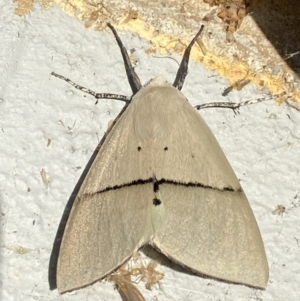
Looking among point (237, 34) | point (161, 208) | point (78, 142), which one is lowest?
point (161, 208)

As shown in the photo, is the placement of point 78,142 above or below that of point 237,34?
below

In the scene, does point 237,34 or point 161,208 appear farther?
point 237,34

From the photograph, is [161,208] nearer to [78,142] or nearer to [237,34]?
[78,142]

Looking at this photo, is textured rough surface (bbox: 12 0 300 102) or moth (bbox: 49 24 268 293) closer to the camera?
moth (bbox: 49 24 268 293)

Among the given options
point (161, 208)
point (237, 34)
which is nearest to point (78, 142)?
point (161, 208)

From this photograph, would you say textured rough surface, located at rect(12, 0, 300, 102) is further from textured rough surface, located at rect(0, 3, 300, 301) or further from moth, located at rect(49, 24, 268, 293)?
moth, located at rect(49, 24, 268, 293)

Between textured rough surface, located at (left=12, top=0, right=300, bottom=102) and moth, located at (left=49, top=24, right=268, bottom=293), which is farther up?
textured rough surface, located at (left=12, top=0, right=300, bottom=102)

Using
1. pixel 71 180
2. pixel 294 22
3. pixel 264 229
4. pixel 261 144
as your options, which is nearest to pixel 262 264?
pixel 264 229

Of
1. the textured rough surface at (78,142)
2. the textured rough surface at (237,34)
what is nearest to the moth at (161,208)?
the textured rough surface at (78,142)

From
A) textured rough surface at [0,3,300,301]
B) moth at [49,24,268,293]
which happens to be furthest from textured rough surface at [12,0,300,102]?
moth at [49,24,268,293]
